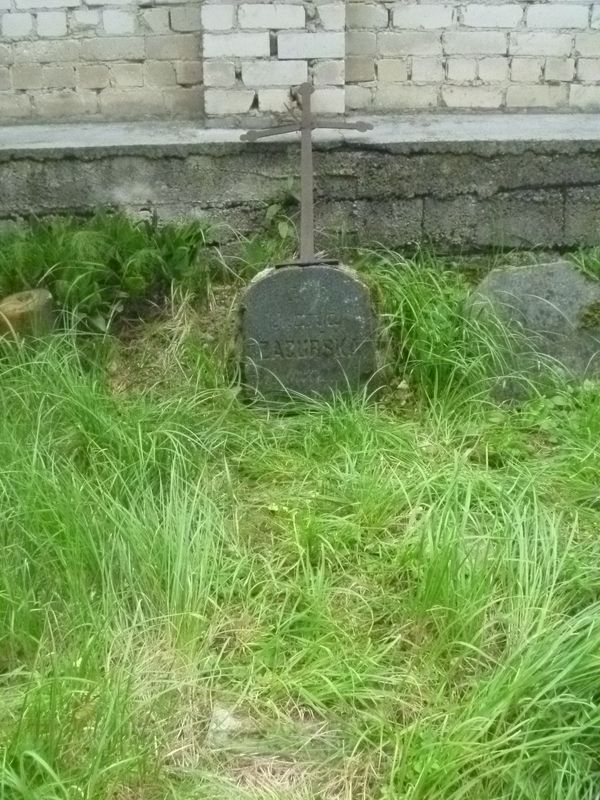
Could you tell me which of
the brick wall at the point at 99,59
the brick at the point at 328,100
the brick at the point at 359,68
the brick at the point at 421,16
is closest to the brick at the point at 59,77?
the brick wall at the point at 99,59

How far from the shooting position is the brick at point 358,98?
4562mm

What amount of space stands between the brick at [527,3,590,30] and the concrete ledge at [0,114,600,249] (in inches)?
27.8

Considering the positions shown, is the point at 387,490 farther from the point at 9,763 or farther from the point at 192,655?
the point at 9,763

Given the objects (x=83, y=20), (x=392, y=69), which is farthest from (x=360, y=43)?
(x=83, y=20)

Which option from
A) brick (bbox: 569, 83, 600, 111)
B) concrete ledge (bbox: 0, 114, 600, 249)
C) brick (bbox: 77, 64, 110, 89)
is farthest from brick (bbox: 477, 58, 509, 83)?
brick (bbox: 77, 64, 110, 89)

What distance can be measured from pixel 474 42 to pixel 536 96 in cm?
44

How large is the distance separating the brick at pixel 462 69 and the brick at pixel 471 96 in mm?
45

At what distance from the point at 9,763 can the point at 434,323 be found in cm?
232

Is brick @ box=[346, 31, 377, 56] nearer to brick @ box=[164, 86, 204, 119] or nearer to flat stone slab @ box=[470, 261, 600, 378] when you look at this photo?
brick @ box=[164, 86, 204, 119]

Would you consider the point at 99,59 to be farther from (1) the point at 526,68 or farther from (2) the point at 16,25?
(1) the point at 526,68

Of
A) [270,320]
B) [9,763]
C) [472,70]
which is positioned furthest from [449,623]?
[472,70]

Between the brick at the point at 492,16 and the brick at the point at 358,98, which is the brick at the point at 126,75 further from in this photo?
the brick at the point at 492,16

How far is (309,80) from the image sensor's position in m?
4.28

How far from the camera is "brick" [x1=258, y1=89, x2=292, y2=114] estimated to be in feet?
13.9
